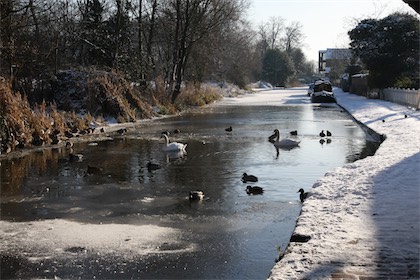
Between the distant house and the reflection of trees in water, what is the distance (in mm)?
50151

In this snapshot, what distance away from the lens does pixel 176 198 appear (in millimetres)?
9141

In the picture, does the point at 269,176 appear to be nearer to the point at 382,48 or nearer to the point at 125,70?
the point at 125,70

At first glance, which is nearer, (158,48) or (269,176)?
(269,176)

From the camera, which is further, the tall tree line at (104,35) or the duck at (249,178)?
the tall tree line at (104,35)

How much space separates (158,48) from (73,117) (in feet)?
92.5

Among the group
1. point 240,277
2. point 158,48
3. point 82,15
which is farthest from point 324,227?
point 158,48

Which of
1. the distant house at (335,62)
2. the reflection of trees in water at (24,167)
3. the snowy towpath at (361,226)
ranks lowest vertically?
the reflection of trees in water at (24,167)

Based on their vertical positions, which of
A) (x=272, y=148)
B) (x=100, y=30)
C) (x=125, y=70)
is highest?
(x=100, y=30)

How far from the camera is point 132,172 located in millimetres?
11969

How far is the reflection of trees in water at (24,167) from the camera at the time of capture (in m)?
10.5

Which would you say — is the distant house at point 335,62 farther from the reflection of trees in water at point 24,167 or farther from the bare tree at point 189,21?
the reflection of trees in water at point 24,167

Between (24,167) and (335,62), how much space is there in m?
86.3

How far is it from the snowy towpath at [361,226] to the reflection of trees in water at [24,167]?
20.3 feet

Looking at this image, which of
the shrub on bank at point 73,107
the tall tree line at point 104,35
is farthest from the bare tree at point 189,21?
the shrub on bank at point 73,107
